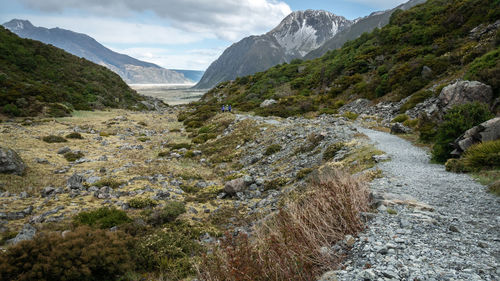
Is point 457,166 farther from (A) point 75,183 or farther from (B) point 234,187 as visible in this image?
(A) point 75,183

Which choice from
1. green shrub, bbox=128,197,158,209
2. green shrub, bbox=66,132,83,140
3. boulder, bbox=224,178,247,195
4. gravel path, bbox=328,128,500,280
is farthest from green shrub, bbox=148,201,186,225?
green shrub, bbox=66,132,83,140

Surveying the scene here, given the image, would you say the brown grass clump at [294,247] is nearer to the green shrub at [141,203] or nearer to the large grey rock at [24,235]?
the large grey rock at [24,235]

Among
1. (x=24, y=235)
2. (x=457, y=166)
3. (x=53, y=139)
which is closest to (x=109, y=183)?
(x=24, y=235)

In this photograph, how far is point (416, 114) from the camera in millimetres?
21828

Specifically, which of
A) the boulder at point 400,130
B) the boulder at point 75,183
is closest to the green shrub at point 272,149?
the boulder at point 400,130

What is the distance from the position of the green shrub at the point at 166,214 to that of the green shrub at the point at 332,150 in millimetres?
8430

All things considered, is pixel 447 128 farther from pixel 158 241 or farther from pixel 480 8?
pixel 480 8

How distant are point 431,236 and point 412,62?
109 feet

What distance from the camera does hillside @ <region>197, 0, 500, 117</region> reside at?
963 inches

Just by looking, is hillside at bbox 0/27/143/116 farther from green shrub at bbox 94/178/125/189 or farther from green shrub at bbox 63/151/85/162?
green shrub at bbox 94/178/125/189

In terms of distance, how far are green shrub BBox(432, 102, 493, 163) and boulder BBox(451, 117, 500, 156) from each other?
20.7 inches

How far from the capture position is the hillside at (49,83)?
106ft

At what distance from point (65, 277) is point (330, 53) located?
68.5 meters

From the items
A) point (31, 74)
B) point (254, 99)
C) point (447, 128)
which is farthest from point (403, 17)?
point (31, 74)
